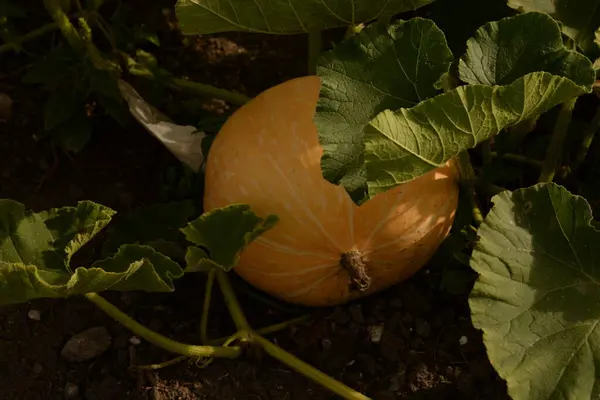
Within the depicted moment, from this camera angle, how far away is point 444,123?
1314 mm

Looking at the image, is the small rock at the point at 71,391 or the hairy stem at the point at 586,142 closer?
the small rock at the point at 71,391

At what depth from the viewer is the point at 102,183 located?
1922 mm

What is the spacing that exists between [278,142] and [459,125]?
1.23 feet

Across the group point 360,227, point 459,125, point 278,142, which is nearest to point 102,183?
point 278,142

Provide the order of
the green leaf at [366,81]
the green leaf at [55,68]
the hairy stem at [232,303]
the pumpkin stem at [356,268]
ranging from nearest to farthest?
the green leaf at [366,81]
the pumpkin stem at [356,268]
the hairy stem at [232,303]
the green leaf at [55,68]

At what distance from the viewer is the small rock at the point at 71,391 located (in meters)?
1.64

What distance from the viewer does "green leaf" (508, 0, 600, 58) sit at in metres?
1.54

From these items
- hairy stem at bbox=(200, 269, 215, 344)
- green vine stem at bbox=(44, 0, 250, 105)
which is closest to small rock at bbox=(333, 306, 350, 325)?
hairy stem at bbox=(200, 269, 215, 344)

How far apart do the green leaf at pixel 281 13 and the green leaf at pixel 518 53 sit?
12cm

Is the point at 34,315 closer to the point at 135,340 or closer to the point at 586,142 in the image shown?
the point at 135,340

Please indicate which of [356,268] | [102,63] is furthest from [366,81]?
[102,63]

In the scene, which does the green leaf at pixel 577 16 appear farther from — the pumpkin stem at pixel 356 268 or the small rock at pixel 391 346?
the small rock at pixel 391 346

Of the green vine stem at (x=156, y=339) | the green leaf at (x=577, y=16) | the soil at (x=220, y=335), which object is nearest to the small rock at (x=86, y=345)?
the soil at (x=220, y=335)

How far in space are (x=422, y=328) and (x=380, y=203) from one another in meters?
0.31
